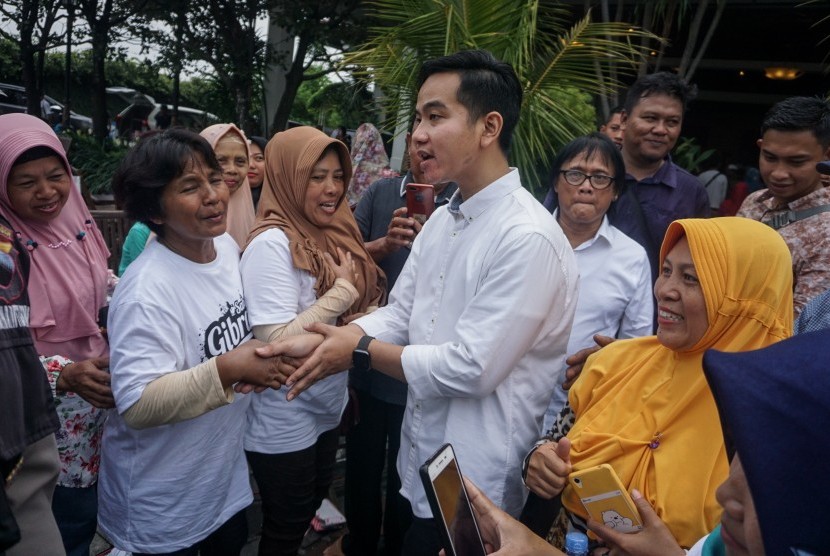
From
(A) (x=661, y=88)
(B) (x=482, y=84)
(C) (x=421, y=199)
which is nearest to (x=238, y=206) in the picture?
(C) (x=421, y=199)

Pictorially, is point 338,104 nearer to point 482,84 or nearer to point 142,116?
point 142,116

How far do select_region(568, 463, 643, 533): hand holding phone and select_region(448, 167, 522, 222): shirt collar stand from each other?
85cm

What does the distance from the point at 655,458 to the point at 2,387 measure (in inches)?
63.9

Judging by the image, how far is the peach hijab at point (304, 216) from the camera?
251cm

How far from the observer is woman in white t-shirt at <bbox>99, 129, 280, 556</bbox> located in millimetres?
1936

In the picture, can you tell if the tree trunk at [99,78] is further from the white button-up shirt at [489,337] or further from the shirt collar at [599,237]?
the white button-up shirt at [489,337]

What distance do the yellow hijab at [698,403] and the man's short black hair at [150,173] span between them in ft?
5.19

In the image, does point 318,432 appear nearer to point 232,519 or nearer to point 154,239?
point 232,519

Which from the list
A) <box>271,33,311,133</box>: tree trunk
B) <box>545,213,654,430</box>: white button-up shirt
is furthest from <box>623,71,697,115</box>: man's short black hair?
<box>271,33,311,133</box>: tree trunk

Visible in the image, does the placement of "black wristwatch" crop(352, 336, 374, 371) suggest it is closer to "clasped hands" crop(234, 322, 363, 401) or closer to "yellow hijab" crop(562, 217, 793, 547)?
"clasped hands" crop(234, 322, 363, 401)

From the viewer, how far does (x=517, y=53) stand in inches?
190

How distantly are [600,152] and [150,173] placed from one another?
1.86 m

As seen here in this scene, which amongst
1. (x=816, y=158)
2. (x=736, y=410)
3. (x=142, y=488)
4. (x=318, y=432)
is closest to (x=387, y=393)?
(x=318, y=432)

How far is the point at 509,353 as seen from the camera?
5.91 ft
